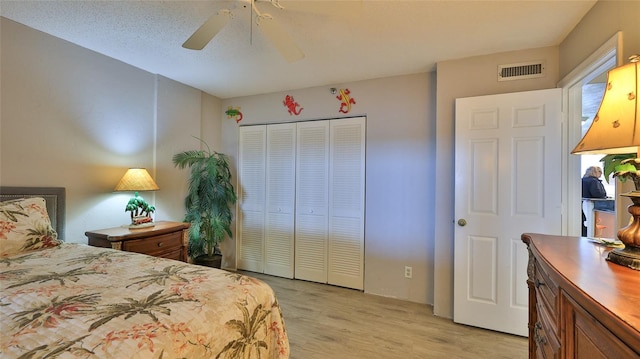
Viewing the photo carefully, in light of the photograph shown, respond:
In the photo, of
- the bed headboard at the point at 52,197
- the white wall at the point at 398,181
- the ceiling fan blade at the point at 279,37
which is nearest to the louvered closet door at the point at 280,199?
the white wall at the point at 398,181

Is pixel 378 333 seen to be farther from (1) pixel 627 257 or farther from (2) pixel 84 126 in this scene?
(2) pixel 84 126

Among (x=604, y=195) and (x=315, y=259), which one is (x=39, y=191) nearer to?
(x=315, y=259)

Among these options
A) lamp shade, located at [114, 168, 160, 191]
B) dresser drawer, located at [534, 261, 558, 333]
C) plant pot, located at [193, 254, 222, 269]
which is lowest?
plant pot, located at [193, 254, 222, 269]

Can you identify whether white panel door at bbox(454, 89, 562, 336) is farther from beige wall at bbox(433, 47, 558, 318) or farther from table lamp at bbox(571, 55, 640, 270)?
table lamp at bbox(571, 55, 640, 270)

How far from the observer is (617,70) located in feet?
2.90

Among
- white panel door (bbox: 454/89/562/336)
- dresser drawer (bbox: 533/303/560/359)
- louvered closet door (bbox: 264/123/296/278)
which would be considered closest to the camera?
dresser drawer (bbox: 533/303/560/359)

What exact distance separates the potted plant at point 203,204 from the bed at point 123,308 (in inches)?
62.6

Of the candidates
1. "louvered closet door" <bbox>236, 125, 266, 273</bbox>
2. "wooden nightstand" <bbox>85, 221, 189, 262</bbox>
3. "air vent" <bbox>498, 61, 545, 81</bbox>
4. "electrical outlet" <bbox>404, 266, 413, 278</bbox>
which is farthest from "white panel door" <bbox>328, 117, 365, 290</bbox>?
"wooden nightstand" <bbox>85, 221, 189, 262</bbox>

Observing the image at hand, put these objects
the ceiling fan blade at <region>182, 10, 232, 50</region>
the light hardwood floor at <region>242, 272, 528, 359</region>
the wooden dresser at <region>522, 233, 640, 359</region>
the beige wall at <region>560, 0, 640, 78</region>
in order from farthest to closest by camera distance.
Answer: the light hardwood floor at <region>242, 272, 528, 359</region> → the ceiling fan blade at <region>182, 10, 232, 50</region> → the beige wall at <region>560, 0, 640, 78</region> → the wooden dresser at <region>522, 233, 640, 359</region>

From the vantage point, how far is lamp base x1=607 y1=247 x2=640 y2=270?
798mm

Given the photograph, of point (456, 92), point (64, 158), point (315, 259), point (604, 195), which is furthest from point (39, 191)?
point (604, 195)

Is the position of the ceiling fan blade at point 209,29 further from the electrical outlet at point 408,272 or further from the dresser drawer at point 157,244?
the electrical outlet at point 408,272

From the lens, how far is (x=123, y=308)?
36.9 inches

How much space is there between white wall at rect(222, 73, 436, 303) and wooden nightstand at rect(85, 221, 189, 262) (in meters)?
1.95
